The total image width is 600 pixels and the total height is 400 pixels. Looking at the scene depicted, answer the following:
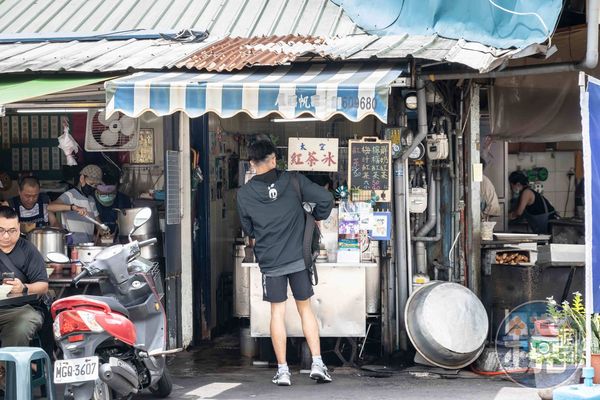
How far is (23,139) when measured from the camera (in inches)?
444

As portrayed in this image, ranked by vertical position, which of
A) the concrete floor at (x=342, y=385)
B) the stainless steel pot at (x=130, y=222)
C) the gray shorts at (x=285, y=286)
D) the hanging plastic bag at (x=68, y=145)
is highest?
the hanging plastic bag at (x=68, y=145)

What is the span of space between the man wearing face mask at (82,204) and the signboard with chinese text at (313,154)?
7.62 ft

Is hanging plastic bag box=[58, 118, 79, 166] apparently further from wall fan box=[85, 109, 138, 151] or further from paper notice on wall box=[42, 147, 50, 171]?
paper notice on wall box=[42, 147, 50, 171]

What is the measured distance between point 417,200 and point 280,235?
5.52 ft

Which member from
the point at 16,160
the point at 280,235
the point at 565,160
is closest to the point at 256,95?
the point at 280,235

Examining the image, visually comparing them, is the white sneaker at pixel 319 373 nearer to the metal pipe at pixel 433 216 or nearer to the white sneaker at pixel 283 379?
the white sneaker at pixel 283 379

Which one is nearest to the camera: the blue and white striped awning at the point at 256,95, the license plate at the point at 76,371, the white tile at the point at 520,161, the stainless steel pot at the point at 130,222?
the license plate at the point at 76,371

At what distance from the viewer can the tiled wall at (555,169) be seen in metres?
14.4

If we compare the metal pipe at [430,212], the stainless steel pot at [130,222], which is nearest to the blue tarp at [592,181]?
the metal pipe at [430,212]

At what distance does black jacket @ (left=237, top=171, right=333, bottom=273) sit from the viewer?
28.6 feet

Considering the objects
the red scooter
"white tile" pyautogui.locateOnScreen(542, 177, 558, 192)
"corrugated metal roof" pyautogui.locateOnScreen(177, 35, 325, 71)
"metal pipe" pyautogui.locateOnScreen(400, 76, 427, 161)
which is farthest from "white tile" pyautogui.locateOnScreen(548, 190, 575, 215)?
the red scooter

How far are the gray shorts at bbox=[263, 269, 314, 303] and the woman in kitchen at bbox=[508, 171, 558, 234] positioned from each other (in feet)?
17.9

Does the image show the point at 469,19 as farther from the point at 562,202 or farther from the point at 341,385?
the point at 562,202

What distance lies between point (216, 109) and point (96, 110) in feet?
8.41
